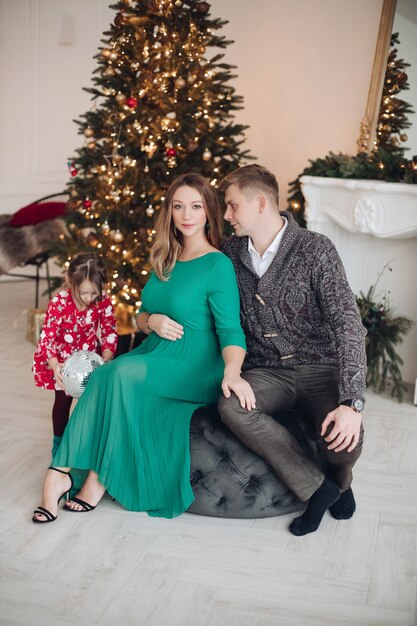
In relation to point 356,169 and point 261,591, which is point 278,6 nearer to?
point 356,169

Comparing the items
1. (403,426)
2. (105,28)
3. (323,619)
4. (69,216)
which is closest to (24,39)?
(105,28)

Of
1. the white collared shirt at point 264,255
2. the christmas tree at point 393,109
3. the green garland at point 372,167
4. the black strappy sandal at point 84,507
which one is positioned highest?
the christmas tree at point 393,109

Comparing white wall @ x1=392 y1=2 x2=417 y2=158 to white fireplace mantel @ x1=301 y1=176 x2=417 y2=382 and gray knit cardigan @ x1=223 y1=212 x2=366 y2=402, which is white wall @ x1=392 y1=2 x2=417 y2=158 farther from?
gray knit cardigan @ x1=223 y1=212 x2=366 y2=402

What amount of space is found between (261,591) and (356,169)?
266 cm

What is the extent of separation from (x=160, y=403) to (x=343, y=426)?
2.26 ft

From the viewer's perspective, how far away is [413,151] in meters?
4.32

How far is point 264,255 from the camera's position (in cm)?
297

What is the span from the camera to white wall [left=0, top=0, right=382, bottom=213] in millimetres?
5273

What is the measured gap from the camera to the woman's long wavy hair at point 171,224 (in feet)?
9.52

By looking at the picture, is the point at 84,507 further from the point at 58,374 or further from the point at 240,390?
the point at 240,390

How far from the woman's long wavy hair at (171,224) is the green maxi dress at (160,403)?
0.25 ft

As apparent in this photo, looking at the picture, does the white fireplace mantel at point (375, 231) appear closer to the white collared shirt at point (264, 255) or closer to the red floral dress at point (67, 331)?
the white collared shirt at point (264, 255)

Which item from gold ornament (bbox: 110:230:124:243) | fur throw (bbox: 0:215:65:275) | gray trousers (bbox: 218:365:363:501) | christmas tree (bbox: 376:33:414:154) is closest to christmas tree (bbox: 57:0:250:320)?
gold ornament (bbox: 110:230:124:243)

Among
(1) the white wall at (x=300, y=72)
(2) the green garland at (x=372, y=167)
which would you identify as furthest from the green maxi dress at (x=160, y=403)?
(1) the white wall at (x=300, y=72)
